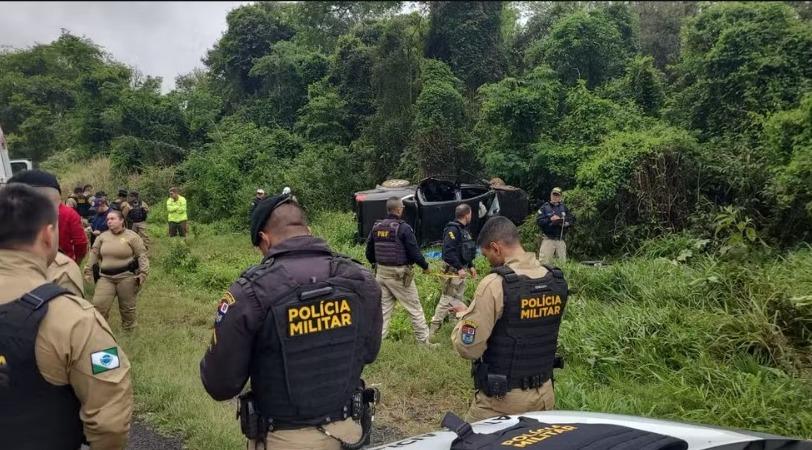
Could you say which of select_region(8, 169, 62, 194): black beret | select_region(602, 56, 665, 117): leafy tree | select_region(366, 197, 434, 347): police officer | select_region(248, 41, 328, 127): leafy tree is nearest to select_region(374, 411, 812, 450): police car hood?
select_region(8, 169, 62, 194): black beret

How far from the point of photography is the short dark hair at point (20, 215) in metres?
2.16

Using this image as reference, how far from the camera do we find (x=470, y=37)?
20.0 meters

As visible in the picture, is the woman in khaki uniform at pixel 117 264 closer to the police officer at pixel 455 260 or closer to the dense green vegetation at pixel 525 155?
the dense green vegetation at pixel 525 155

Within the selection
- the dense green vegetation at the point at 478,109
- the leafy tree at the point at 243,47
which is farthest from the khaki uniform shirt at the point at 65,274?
the leafy tree at the point at 243,47

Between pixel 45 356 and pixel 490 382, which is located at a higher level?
pixel 45 356

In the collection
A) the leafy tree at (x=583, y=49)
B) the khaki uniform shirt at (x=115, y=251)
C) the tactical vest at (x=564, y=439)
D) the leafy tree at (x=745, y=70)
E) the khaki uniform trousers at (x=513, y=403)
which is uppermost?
the leafy tree at (x=583, y=49)

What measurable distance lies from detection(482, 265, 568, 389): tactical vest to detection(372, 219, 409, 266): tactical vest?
128 inches

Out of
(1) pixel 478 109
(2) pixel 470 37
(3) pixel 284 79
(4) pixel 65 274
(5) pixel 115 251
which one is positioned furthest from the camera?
(3) pixel 284 79

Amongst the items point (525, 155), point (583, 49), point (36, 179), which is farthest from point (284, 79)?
point (36, 179)

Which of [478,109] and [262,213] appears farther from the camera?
[478,109]

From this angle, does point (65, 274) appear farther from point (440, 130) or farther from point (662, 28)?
point (662, 28)

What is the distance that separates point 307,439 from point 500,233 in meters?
1.59

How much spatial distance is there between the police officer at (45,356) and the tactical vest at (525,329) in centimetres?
186

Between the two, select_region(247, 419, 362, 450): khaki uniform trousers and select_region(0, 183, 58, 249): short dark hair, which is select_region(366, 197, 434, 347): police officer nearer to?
select_region(247, 419, 362, 450): khaki uniform trousers
